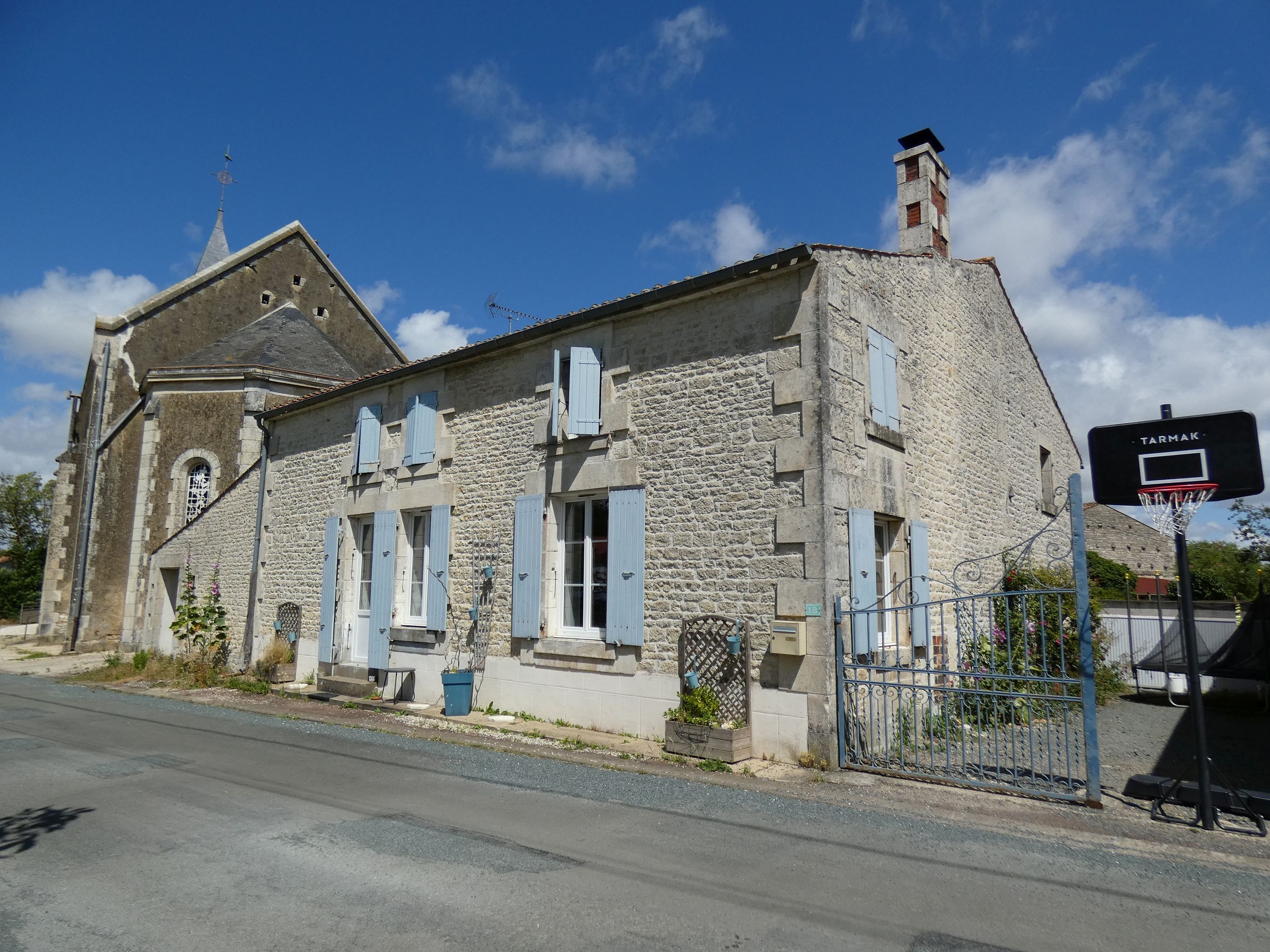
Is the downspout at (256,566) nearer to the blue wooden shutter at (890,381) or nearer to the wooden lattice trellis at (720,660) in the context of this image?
the wooden lattice trellis at (720,660)

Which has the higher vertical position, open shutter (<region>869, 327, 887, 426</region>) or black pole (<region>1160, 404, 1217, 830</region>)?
open shutter (<region>869, 327, 887, 426</region>)

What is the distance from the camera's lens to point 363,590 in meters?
12.0

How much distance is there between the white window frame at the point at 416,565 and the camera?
35.1ft

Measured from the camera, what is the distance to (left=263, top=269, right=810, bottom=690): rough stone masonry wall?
24.4 feet

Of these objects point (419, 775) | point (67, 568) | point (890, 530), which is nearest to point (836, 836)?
point (419, 775)

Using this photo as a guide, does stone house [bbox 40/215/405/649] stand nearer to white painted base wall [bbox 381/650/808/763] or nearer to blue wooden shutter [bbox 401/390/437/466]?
blue wooden shutter [bbox 401/390/437/466]

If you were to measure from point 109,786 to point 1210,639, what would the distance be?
14.4m

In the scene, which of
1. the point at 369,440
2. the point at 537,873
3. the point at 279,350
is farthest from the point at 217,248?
the point at 537,873

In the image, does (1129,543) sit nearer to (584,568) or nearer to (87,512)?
(584,568)

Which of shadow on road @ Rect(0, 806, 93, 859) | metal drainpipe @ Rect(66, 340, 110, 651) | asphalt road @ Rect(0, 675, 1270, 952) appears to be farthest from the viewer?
metal drainpipe @ Rect(66, 340, 110, 651)

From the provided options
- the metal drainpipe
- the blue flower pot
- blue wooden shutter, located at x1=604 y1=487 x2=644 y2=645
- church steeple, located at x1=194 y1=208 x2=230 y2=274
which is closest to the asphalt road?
blue wooden shutter, located at x1=604 y1=487 x2=644 y2=645

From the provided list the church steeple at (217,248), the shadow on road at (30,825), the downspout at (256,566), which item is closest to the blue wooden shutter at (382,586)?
the downspout at (256,566)

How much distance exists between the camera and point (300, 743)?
794cm

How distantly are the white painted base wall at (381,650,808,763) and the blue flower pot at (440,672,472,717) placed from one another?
16 centimetres
